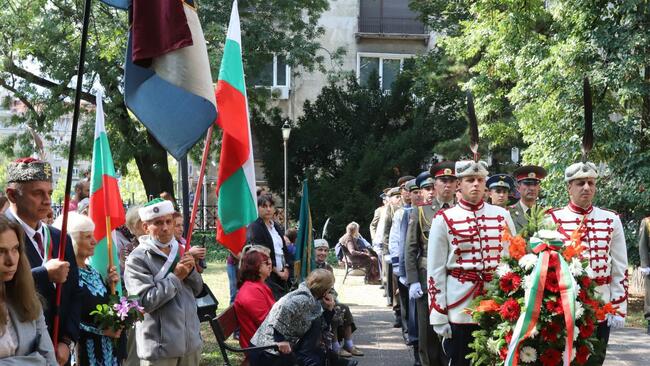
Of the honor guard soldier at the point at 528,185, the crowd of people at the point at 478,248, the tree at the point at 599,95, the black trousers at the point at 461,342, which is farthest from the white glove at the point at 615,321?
the tree at the point at 599,95

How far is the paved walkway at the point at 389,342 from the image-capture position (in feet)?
35.1

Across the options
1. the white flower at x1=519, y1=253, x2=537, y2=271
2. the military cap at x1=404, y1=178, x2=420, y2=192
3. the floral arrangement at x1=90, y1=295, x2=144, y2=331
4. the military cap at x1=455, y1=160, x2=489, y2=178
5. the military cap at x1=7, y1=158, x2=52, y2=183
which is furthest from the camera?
the military cap at x1=404, y1=178, x2=420, y2=192

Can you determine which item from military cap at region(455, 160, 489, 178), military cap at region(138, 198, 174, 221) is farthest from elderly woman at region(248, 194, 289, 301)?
military cap at region(138, 198, 174, 221)

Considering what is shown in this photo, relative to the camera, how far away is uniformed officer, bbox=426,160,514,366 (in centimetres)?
728

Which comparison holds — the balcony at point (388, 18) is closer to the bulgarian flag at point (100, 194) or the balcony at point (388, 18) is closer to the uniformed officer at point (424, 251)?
the uniformed officer at point (424, 251)

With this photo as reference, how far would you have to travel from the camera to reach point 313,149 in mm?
33812

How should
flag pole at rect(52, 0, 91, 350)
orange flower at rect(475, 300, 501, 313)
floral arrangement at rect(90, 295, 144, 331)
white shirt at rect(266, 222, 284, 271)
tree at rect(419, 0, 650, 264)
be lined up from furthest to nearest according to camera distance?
tree at rect(419, 0, 650, 264), white shirt at rect(266, 222, 284, 271), orange flower at rect(475, 300, 501, 313), floral arrangement at rect(90, 295, 144, 331), flag pole at rect(52, 0, 91, 350)

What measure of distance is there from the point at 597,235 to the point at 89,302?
426 centimetres

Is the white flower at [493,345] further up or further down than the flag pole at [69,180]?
further down

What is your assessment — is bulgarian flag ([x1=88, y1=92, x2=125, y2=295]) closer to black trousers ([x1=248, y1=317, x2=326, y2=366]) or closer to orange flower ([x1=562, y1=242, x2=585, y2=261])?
black trousers ([x1=248, y1=317, x2=326, y2=366])

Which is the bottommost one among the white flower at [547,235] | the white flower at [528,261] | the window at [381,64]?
the white flower at [528,261]

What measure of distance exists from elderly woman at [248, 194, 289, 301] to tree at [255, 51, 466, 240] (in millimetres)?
20199

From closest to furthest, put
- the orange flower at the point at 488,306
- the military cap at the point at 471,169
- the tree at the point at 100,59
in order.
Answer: the orange flower at the point at 488,306, the military cap at the point at 471,169, the tree at the point at 100,59

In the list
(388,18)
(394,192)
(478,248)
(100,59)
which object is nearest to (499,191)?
(478,248)
